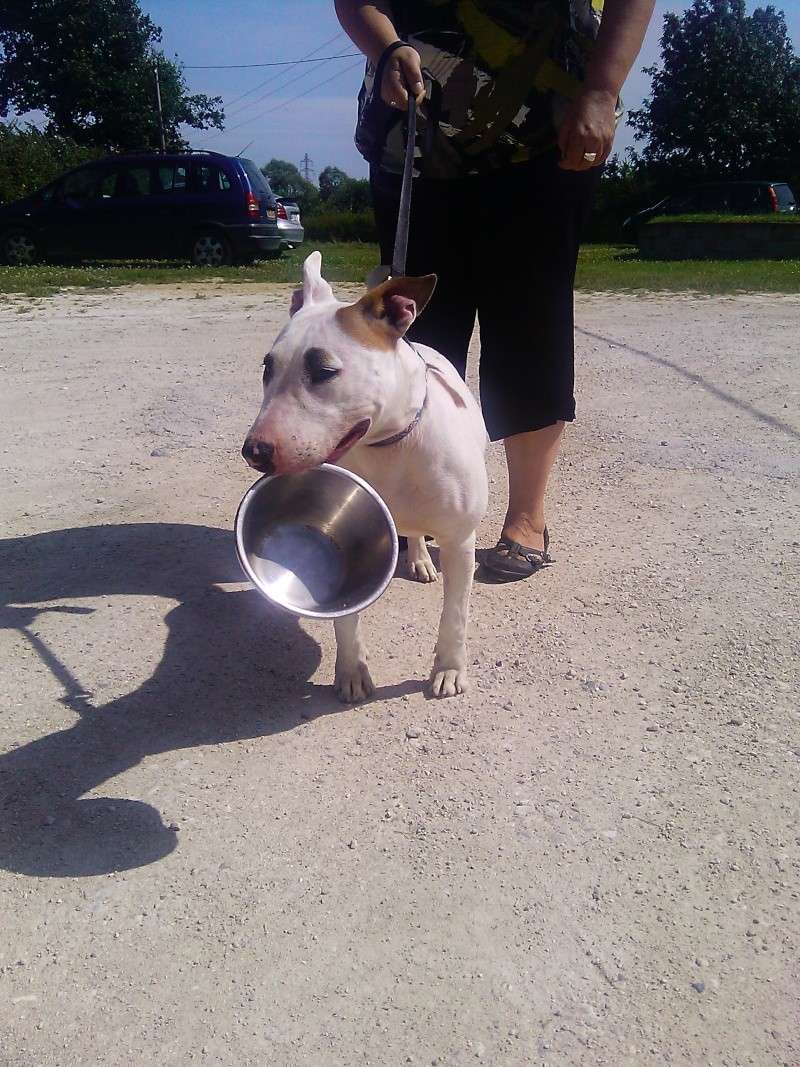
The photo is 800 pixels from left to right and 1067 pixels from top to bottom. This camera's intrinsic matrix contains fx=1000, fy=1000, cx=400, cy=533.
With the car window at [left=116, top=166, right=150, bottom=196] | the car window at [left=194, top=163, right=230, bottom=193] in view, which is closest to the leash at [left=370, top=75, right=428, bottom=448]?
the car window at [left=194, top=163, right=230, bottom=193]

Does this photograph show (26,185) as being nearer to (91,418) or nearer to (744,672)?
(91,418)

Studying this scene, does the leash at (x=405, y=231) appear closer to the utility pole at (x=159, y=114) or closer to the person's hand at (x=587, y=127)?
the person's hand at (x=587, y=127)

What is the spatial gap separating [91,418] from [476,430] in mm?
3026

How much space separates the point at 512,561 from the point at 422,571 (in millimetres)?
313

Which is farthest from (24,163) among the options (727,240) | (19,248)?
(727,240)

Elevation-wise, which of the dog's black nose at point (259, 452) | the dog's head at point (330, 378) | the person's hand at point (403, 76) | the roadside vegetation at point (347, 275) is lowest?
the roadside vegetation at point (347, 275)

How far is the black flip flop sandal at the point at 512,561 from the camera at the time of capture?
340 cm

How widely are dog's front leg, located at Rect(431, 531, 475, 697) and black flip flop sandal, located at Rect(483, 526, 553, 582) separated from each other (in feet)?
2.19

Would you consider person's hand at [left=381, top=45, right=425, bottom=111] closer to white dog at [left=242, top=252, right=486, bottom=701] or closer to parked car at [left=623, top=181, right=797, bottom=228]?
white dog at [left=242, top=252, right=486, bottom=701]

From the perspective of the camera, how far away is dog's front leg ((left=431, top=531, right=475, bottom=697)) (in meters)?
2.71

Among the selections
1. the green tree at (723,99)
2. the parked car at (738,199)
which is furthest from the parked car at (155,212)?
the green tree at (723,99)

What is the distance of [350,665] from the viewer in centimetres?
268

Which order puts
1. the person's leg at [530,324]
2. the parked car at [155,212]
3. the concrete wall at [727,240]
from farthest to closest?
the concrete wall at [727,240]
the parked car at [155,212]
the person's leg at [530,324]

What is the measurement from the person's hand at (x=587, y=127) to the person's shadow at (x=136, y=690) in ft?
5.31
